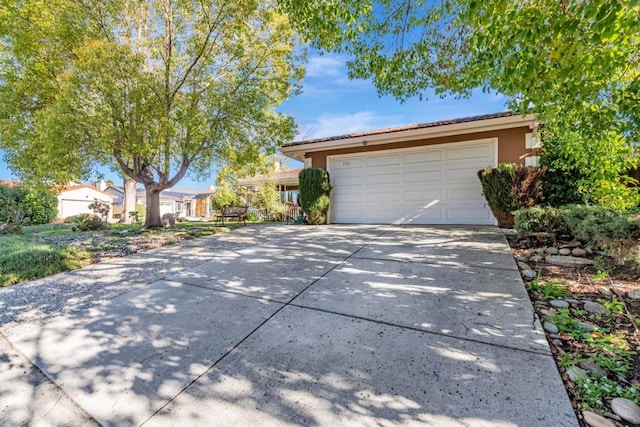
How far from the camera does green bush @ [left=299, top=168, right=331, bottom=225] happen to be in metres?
8.42

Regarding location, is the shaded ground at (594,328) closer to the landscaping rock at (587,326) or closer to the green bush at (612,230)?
the landscaping rock at (587,326)

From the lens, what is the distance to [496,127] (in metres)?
6.89

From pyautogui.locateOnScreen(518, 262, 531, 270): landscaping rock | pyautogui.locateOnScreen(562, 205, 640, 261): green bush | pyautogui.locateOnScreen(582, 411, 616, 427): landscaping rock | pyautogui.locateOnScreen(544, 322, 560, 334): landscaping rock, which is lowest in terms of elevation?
pyautogui.locateOnScreen(582, 411, 616, 427): landscaping rock

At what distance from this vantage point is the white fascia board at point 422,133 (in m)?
6.62

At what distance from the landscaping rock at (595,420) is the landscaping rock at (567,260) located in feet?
9.00

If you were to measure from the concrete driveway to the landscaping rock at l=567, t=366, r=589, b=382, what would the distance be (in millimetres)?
77

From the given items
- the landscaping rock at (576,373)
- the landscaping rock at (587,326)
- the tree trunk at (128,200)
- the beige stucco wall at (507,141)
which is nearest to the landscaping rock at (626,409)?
the landscaping rock at (576,373)

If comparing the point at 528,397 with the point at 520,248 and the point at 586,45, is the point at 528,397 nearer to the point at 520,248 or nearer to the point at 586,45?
the point at 586,45

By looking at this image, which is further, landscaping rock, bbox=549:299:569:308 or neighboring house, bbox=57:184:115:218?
neighboring house, bbox=57:184:115:218

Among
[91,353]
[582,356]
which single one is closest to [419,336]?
[582,356]

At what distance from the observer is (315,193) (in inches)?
332

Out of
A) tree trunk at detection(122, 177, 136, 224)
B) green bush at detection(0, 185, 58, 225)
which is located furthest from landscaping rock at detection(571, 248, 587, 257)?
green bush at detection(0, 185, 58, 225)

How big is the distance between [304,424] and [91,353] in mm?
1619

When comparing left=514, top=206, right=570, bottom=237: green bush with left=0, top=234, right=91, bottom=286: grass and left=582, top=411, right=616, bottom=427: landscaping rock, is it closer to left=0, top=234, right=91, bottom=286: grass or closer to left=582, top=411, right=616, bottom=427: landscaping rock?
left=582, top=411, right=616, bottom=427: landscaping rock
